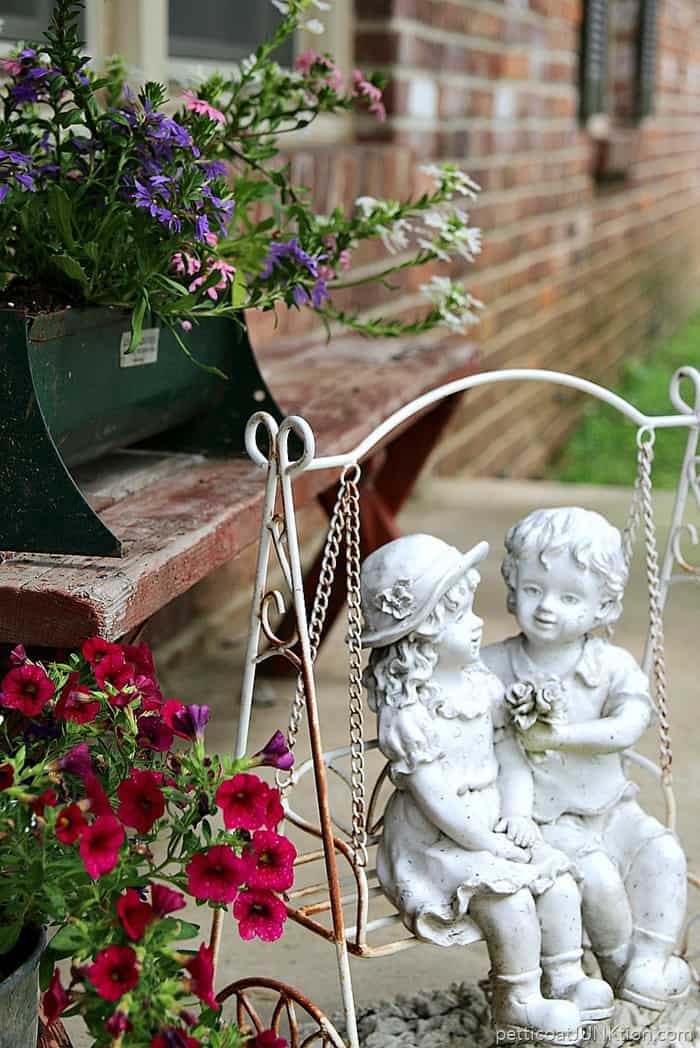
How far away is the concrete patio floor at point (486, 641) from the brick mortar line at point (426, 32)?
128 centimetres

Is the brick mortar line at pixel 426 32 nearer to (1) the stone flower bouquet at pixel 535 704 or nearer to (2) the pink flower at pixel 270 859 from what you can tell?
(1) the stone flower bouquet at pixel 535 704

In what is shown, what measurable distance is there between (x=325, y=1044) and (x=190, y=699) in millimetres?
1480

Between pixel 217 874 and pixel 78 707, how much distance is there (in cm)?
21

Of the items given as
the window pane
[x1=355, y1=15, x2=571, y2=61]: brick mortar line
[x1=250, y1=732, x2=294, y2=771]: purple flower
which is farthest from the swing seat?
[x1=355, y1=15, x2=571, y2=61]: brick mortar line

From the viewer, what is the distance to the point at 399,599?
1586 mm

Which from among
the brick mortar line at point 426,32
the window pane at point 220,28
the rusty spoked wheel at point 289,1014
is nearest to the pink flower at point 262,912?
the rusty spoked wheel at point 289,1014

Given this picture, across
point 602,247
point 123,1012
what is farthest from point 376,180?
point 602,247

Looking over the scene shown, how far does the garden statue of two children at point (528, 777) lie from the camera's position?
1.61m

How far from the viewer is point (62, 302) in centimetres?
176

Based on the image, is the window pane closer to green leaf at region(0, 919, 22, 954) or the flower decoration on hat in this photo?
the flower decoration on hat

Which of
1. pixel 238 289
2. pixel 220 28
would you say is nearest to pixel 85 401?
pixel 238 289

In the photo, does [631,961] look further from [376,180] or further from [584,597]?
[376,180]

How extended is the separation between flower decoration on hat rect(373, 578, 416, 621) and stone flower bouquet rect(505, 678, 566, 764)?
0.59ft

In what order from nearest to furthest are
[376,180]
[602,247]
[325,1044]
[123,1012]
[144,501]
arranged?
[123,1012] < [325,1044] < [144,501] < [376,180] < [602,247]
